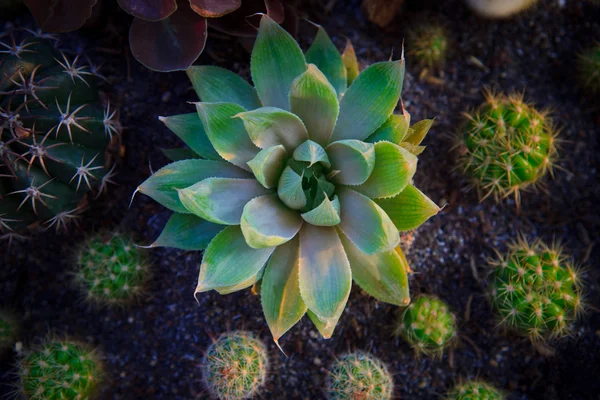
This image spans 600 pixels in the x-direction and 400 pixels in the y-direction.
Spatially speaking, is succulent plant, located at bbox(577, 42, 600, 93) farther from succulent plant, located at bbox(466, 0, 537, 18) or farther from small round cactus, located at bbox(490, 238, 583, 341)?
small round cactus, located at bbox(490, 238, 583, 341)

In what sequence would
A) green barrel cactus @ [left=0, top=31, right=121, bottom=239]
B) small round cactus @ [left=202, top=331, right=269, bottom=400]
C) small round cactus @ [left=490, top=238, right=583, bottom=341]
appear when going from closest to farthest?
1. green barrel cactus @ [left=0, top=31, right=121, bottom=239]
2. small round cactus @ [left=202, top=331, right=269, bottom=400]
3. small round cactus @ [left=490, top=238, right=583, bottom=341]

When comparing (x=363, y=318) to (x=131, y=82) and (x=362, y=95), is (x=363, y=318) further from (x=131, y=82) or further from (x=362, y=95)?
(x=131, y=82)

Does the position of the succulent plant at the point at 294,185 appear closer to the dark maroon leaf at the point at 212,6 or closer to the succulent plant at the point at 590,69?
the dark maroon leaf at the point at 212,6

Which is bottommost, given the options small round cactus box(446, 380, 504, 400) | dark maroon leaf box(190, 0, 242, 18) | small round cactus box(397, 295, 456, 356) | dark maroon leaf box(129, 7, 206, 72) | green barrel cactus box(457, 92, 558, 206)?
small round cactus box(446, 380, 504, 400)

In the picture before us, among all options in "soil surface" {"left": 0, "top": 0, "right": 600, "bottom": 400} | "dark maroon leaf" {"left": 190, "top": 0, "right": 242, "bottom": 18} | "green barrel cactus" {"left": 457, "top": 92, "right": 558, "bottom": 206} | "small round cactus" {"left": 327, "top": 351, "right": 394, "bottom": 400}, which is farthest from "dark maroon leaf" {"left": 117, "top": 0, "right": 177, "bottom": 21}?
"small round cactus" {"left": 327, "top": 351, "right": 394, "bottom": 400}

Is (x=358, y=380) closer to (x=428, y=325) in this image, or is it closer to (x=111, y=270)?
(x=428, y=325)

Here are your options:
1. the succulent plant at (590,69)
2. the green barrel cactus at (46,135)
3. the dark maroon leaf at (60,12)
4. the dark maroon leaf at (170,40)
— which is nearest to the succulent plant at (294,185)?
the dark maroon leaf at (170,40)
